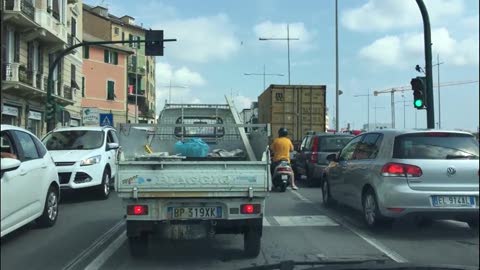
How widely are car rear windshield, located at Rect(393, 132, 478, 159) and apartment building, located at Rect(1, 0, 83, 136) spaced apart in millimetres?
18630

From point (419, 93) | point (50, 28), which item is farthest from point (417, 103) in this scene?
point (50, 28)

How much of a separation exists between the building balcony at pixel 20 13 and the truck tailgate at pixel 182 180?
69.0 ft

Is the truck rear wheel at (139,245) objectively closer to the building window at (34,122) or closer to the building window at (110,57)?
the building window at (34,122)

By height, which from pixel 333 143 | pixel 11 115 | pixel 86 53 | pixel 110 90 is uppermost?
pixel 86 53

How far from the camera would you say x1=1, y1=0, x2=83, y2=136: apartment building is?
26.5 meters

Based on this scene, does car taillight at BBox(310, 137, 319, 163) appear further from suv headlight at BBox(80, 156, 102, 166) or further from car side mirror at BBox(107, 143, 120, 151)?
suv headlight at BBox(80, 156, 102, 166)

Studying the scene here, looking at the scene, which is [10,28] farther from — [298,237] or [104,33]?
[104,33]

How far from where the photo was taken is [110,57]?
70250 mm

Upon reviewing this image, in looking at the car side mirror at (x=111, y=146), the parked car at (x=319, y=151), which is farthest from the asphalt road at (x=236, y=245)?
the parked car at (x=319, y=151)

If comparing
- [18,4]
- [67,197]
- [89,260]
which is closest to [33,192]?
[89,260]

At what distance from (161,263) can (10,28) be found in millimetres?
23500

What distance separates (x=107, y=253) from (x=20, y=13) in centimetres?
2157

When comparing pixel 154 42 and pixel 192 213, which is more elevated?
pixel 154 42

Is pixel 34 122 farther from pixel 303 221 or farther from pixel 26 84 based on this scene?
pixel 303 221
